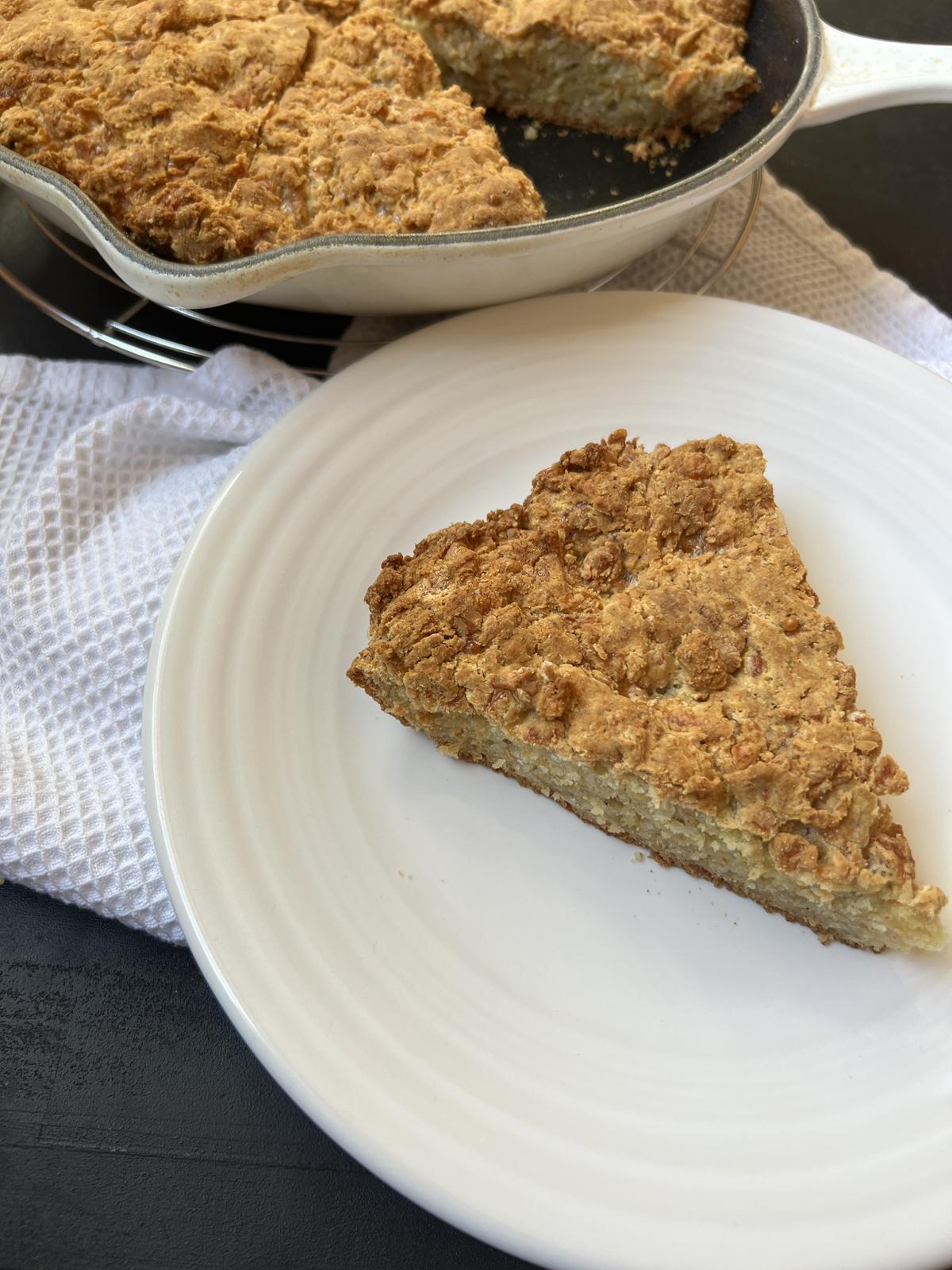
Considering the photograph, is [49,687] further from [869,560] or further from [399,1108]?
[869,560]

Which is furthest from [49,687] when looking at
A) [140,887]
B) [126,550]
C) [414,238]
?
[414,238]

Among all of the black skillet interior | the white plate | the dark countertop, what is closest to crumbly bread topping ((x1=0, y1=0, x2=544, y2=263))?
the white plate

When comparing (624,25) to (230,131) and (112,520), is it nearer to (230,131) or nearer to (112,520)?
(230,131)

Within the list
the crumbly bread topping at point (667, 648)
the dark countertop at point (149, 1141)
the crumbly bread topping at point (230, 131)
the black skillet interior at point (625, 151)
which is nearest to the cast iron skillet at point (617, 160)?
the black skillet interior at point (625, 151)

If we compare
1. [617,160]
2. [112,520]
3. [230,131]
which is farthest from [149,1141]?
[617,160]

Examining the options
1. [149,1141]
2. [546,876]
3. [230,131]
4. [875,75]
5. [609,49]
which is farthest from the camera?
[609,49]

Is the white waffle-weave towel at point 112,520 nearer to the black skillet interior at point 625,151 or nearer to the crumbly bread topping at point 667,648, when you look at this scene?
the black skillet interior at point 625,151

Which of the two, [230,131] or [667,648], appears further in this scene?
[230,131]
